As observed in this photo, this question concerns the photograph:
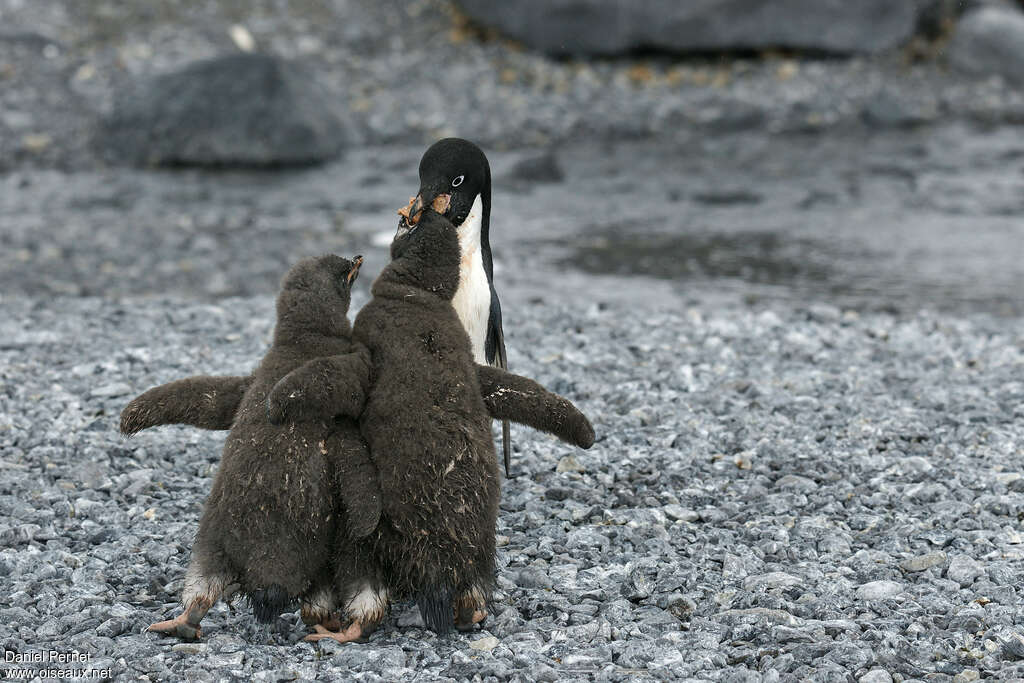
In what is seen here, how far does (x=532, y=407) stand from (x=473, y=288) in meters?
1.41

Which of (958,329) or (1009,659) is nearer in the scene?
(1009,659)

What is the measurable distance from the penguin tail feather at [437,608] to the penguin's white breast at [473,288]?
152cm

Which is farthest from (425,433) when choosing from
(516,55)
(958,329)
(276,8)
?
(276,8)

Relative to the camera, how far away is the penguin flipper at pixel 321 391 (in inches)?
156

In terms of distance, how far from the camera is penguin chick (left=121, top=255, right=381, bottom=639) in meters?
4.05

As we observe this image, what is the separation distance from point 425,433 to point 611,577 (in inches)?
43.2

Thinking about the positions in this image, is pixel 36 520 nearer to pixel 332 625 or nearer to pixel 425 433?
pixel 332 625

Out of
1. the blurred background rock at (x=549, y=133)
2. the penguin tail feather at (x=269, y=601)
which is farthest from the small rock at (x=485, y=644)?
the blurred background rock at (x=549, y=133)

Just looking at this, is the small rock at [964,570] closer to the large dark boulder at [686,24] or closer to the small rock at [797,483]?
the small rock at [797,483]

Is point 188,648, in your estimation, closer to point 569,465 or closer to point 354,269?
point 354,269

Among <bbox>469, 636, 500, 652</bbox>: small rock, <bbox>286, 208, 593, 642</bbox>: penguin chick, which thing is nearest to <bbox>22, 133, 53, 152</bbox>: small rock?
<bbox>286, 208, 593, 642</bbox>: penguin chick

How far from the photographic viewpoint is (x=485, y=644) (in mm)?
4270

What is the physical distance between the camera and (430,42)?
18.3 metres

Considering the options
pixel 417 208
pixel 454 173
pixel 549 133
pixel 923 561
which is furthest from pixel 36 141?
pixel 923 561
